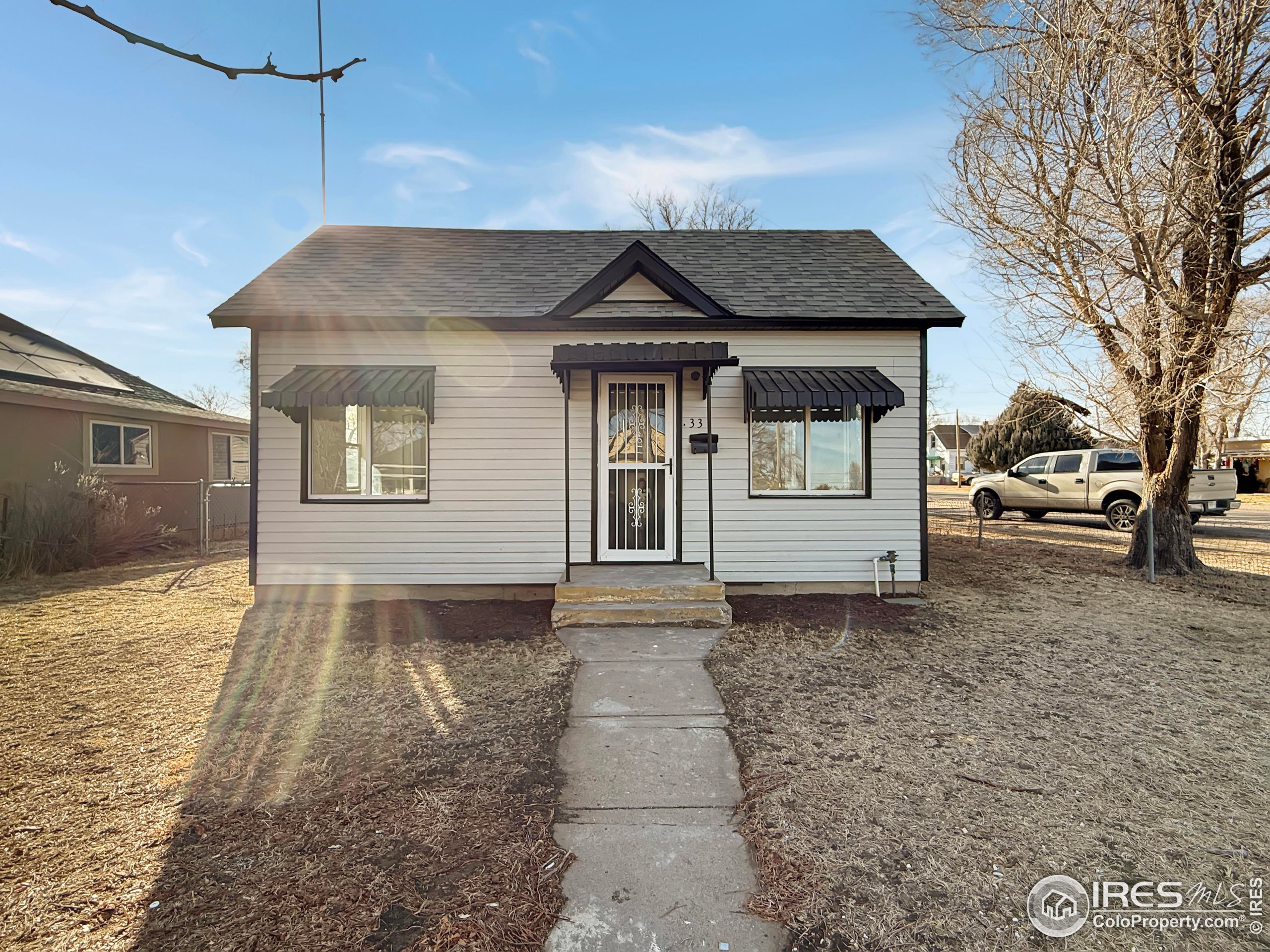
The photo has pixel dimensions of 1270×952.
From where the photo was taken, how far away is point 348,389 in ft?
20.4

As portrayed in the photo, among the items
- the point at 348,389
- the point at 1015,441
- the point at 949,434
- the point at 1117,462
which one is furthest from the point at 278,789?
the point at 949,434

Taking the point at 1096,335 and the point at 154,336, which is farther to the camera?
the point at 154,336

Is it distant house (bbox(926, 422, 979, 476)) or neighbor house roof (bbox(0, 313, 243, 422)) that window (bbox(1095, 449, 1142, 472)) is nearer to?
neighbor house roof (bbox(0, 313, 243, 422))

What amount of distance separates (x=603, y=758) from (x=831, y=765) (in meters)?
1.25

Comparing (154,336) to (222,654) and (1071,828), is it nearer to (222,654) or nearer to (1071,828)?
(222,654)

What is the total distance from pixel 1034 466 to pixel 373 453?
582 inches

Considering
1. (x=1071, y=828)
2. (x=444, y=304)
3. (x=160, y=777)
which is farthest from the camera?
(x=444, y=304)

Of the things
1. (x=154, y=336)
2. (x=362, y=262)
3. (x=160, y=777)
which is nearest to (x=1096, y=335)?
(x=362, y=262)

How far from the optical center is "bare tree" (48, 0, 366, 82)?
2197mm

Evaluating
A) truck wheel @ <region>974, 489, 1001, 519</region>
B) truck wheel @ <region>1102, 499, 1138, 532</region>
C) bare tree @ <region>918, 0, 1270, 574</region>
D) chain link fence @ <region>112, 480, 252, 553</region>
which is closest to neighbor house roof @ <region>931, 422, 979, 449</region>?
truck wheel @ <region>974, 489, 1001, 519</region>

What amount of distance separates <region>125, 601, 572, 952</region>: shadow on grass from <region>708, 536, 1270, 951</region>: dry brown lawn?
1078 mm

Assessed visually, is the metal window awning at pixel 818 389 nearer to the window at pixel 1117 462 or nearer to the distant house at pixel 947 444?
the window at pixel 1117 462

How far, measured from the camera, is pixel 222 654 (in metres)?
5.02

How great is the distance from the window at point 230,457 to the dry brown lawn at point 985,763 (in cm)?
1406
